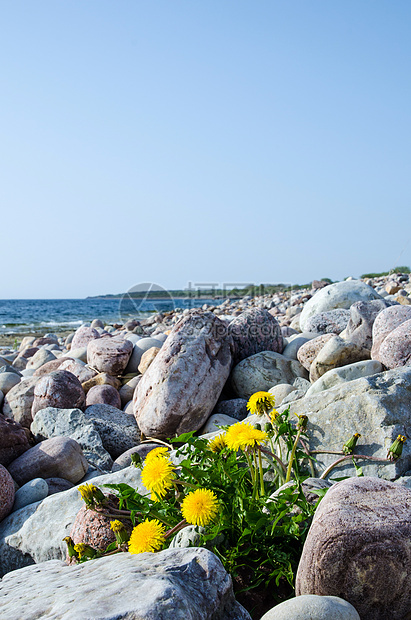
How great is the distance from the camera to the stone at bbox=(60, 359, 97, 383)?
6.47 m

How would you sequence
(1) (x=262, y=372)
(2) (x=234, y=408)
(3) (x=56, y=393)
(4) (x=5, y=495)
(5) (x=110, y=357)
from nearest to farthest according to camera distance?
(4) (x=5, y=495) → (3) (x=56, y=393) → (2) (x=234, y=408) → (1) (x=262, y=372) → (5) (x=110, y=357)

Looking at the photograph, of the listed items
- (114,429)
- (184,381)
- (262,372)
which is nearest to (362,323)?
(262,372)

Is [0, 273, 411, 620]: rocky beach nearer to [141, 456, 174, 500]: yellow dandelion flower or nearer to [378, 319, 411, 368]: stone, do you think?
[378, 319, 411, 368]: stone

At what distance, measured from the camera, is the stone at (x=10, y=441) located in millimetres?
3924

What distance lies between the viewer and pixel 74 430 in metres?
4.46

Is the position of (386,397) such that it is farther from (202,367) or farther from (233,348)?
(233,348)

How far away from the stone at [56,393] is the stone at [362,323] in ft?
10.0

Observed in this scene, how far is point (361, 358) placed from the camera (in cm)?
460

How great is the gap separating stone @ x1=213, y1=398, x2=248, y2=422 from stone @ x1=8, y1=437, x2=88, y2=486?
172cm

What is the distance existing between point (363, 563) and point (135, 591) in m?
0.79

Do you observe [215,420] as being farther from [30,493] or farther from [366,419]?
[366,419]

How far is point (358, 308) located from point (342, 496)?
3973 millimetres

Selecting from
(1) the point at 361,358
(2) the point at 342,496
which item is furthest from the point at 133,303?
(2) the point at 342,496

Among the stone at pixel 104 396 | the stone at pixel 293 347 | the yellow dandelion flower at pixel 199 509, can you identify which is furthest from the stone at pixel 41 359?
the yellow dandelion flower at pixel 199 509
